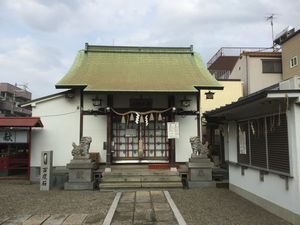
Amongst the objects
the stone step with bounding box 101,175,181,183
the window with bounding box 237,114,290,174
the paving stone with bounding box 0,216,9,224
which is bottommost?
the paving stone with bounding box 0,216,9,224

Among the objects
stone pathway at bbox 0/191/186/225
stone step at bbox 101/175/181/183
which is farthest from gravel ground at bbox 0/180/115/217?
stone step at bbox 101/175/181/183

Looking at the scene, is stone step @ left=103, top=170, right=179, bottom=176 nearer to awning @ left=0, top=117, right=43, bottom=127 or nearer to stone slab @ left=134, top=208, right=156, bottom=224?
awning @ left=0, top=117, right=43, bottom=127

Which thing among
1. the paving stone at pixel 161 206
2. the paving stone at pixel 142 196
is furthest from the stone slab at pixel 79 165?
the paving stone at pixel 161 206

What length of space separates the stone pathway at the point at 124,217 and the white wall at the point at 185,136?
17.7 feet

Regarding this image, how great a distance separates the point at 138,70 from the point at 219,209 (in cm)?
946

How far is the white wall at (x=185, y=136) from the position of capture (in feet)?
51.9

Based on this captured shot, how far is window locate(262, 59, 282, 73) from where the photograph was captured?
27.4 meters

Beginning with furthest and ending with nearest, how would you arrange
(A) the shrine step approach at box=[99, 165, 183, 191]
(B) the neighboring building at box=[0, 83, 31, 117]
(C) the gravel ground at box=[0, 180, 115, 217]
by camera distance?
(B) the neighboring building at box=[0, 83, 31, 117] < (A) the shrine step approach at box=[99, 165, 183, 191] < (C) the gravel ground at box=[0, 180, 115, 217]

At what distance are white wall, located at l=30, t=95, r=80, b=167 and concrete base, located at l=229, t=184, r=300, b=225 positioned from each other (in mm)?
7937

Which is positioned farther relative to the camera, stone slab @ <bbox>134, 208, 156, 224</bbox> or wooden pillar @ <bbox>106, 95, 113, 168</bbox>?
wooden pillar @ <bbox>106, 95, 113, 168</bbox>

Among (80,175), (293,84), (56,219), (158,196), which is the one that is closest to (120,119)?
(80,175)

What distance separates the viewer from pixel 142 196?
1148 cm

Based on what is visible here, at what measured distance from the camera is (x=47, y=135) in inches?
625

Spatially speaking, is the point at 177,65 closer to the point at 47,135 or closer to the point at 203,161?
the point at 203,161
